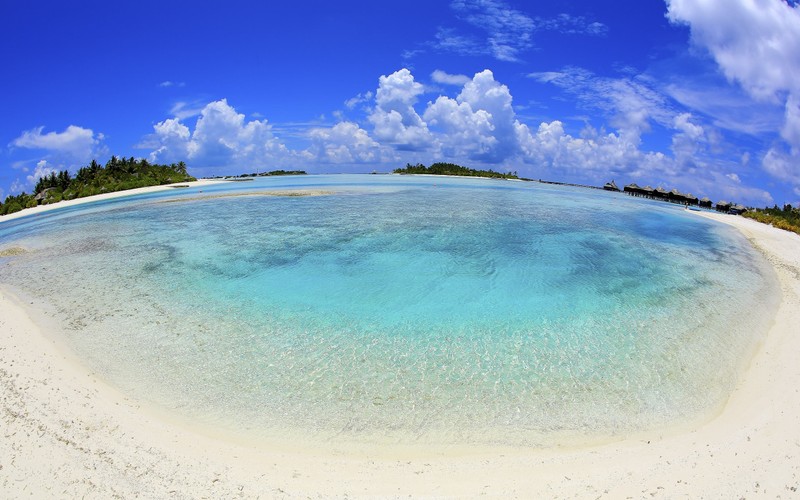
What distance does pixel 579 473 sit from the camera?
4.64 meters

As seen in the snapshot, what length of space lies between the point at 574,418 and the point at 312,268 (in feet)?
27.7

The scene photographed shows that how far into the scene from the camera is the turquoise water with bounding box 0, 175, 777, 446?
5809mm

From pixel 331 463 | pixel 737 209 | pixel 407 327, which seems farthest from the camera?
pixel 737 209

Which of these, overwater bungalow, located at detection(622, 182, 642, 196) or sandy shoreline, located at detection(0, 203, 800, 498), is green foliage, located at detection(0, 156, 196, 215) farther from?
overwater bungalow, located at detection(622, 182, 642, 196)

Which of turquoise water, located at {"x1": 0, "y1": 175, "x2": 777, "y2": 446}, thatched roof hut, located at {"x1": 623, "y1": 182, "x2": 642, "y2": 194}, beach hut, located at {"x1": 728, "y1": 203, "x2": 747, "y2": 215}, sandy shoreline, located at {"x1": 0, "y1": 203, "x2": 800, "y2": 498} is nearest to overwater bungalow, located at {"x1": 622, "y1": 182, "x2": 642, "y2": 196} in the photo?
thatched roof hut, located at {"x1": 623, "y1": 182, "x2": 642, "y2": 194}

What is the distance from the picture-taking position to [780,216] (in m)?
30.7

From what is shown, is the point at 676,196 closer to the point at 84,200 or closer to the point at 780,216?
the point at 780,216

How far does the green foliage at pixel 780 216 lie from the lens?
25906mm

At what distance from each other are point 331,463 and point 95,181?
4944cm

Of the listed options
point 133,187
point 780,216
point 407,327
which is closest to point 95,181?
point 133,187

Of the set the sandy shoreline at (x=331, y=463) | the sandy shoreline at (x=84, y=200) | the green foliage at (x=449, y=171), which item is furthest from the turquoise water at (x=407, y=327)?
the green foliage at (x=449, y=171)

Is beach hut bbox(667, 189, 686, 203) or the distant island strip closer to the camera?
the distant island strip

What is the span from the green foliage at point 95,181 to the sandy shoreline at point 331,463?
36.7 m

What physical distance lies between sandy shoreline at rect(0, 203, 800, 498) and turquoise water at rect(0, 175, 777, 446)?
39 centimetres
